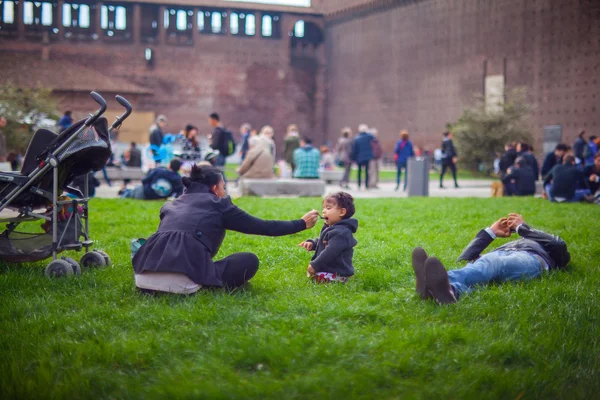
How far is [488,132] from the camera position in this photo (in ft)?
91.0

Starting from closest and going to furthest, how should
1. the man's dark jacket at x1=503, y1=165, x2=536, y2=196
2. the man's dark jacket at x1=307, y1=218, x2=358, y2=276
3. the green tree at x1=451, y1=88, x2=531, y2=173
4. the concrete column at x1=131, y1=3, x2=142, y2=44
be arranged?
the man's dark jacket at x1=307, y1=218, x2=358, y2=276 < the man's dark jacket at x1=503, y1=165, x2=536, y2=196 < the green tree at x1=451, y1=88, x2=531, y2=173 < the concrete column at x1=131, y1=3, x2=142, y2=44

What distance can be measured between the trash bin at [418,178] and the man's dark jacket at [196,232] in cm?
1031

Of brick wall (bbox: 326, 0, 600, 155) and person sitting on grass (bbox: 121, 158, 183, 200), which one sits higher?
brick wall (bbox: 326, 0, 600, 155)

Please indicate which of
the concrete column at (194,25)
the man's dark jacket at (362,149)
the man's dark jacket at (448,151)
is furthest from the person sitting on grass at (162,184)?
the concrete column at (194,25)

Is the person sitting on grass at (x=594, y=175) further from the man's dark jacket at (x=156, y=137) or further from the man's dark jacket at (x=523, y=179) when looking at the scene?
the man's dark jacket at (x=156, y=137)

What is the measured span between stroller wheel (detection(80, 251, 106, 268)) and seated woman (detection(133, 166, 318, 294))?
1.21 m

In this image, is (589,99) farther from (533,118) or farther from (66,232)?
(66,232)

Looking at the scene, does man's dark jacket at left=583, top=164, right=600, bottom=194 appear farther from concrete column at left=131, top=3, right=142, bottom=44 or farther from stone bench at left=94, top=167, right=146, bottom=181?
concrete column at left=131, top=3, right=142, bottom=44

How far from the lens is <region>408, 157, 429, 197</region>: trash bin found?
1462 cm

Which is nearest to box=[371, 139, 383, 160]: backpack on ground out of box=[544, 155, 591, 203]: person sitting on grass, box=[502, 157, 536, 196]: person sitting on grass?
box=[502, 157, 536, 196]: person sitting on grass

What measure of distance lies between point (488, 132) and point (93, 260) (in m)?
24.1

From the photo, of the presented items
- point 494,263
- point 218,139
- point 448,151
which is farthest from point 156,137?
point 494,263

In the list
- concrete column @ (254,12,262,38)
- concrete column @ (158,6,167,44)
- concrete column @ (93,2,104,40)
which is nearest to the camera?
concrete column @ (93,2,104,40)

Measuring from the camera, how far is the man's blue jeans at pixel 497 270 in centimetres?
453
